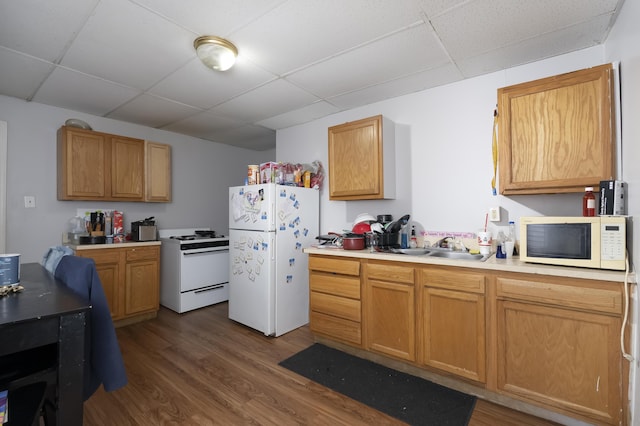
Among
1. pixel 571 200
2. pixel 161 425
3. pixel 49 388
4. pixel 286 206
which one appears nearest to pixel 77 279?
pixel 49 388

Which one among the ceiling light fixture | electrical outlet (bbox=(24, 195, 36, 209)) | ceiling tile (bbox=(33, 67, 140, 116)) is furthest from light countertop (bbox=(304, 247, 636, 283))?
electrical outlet (bbox=(24, 195, 36, 209))

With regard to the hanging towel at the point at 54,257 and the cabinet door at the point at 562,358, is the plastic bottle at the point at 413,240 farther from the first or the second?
the hanging towel at the point at 54,257

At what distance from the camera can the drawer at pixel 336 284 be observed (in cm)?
243

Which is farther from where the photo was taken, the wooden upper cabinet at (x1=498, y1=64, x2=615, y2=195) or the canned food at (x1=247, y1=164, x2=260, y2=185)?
the canned food at (x1=247, y1=164, x2=260, y2=185)

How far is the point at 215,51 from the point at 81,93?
1757mm

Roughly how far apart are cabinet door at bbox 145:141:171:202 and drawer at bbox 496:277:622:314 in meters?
3.79

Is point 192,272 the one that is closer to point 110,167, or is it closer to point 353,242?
point 110,167

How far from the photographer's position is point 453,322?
1960 mm

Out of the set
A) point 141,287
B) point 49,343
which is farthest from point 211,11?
point 141,287

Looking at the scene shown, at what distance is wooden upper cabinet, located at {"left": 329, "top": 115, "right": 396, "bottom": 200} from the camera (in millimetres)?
2623

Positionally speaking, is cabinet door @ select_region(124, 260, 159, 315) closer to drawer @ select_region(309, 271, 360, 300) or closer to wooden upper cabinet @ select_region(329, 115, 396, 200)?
drawer @ select_region(309, 271, 360, 300)

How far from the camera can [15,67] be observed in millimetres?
2287

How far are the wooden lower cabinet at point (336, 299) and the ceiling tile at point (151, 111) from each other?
7.27ft

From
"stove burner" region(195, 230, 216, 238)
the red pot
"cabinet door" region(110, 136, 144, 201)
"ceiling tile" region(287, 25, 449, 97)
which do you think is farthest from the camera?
"stove burner" region(195, 230, 216, 238)
